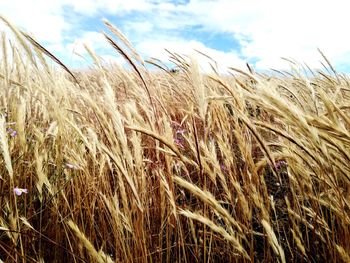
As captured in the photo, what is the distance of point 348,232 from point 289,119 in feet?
1.49

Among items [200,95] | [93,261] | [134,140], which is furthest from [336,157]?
[93,261]

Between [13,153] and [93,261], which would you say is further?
[13,153]

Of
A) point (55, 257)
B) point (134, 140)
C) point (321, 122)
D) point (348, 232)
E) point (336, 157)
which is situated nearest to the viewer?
point (321, 122)

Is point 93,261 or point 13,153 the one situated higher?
point 13,153

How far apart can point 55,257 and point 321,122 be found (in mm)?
956

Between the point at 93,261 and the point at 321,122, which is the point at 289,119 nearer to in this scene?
the point at 321,122

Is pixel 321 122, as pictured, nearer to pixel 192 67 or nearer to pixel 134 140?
pixel 192 67

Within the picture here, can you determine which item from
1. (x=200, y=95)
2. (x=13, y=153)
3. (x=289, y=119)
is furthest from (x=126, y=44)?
(x=13, y=153)

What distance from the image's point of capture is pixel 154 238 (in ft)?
4.02

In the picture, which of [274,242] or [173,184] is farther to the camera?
[173,184]

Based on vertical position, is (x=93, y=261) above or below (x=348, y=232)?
below

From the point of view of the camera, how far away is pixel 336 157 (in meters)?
0.75

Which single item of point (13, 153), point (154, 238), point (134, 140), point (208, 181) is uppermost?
point (134, 140)

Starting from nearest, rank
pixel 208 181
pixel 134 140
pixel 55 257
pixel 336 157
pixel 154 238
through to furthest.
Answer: pixel 336 157, pixel 134 140, pixel 55 257, pixel 154 238, pixel 208 181
